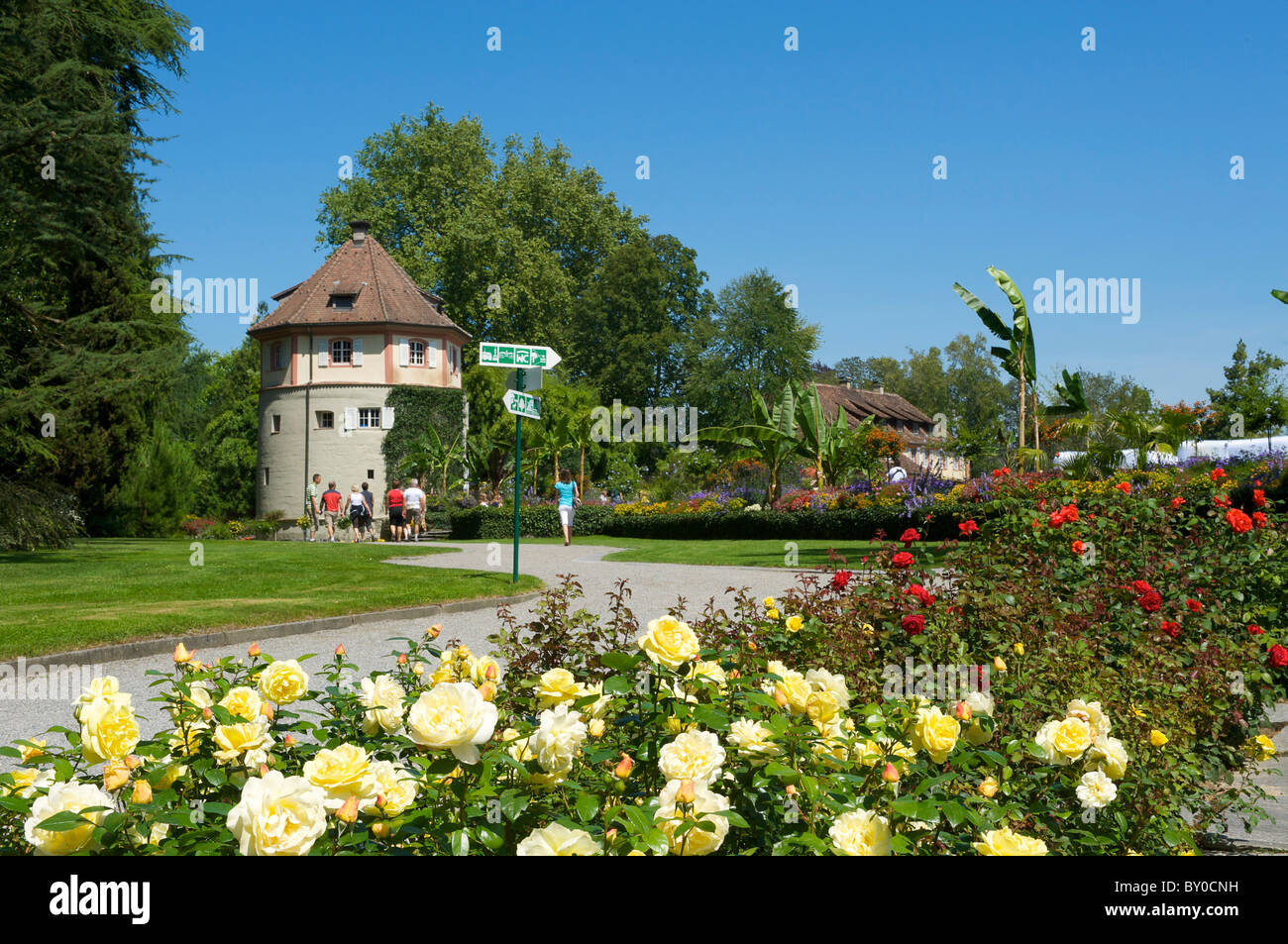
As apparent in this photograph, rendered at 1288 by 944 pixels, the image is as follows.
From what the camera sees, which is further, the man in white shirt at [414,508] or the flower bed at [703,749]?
the man in white shirt at [414,508]

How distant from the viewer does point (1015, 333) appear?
1977 centimetres

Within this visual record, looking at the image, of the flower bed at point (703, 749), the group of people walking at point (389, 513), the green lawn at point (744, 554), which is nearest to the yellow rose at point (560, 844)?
the flower bed at point (703, 749)

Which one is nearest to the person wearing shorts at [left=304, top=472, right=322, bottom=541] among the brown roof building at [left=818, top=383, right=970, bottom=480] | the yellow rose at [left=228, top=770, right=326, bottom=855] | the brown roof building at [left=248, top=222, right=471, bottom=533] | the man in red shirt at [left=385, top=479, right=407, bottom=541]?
the brown roof building at [left=248, top=222, right=471, bottom=533]

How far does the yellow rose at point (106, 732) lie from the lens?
2.31 meters

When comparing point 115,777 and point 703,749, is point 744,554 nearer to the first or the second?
point 703,749

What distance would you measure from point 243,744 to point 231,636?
7.78 metres

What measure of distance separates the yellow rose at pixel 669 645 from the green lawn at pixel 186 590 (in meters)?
7.77

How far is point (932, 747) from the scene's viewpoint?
242cm

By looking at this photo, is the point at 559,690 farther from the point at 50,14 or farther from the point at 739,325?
the point at 739,325

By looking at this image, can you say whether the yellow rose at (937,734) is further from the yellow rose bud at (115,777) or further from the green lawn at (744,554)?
the green lawn at (744,554)

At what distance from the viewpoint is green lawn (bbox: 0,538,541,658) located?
9453mm

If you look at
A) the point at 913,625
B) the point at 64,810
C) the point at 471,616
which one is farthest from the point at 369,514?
the point at 64,810

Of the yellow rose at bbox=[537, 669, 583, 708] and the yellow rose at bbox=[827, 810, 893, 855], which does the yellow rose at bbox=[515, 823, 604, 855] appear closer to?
the yellow rose at bbox=[827, 810, 893, 855]
